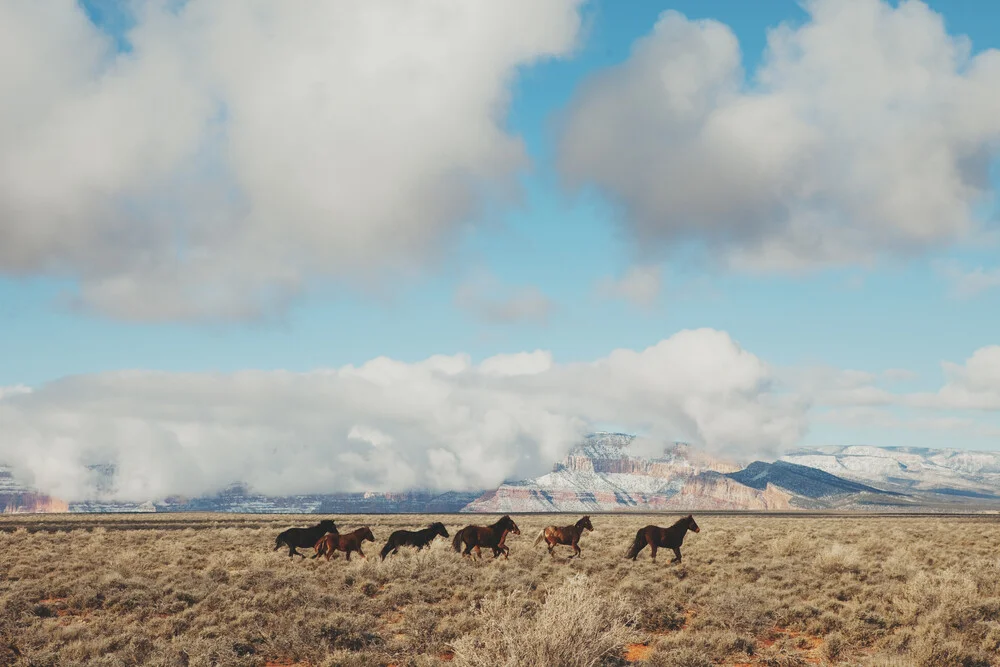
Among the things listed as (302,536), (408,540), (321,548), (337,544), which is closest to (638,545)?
(408,540)

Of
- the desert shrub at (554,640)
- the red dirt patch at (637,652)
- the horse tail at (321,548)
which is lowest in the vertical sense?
the red dirt patch at (637,652)

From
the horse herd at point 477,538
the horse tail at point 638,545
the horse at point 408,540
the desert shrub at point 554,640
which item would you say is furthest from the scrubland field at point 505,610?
the horse at point 408,540

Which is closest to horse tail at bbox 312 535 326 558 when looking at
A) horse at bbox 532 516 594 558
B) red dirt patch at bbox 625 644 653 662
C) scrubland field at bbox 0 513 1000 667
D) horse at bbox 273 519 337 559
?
scrubland field at bbox 0 513 1000 667

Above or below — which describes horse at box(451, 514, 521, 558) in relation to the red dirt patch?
above

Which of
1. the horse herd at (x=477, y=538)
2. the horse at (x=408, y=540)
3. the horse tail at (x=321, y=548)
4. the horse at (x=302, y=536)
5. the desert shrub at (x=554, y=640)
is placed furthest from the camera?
the horse at (x=302, y=536)

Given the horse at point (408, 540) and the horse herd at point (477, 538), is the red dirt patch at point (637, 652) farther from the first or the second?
the horse at point (408, 540)

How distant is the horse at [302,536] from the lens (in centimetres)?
2639

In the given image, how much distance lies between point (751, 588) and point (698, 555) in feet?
26.0

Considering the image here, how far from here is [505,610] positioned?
1432cm

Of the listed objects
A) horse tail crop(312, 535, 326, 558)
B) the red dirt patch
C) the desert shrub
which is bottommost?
the red dirt patch

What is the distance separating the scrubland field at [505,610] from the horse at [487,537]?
0.67 meters

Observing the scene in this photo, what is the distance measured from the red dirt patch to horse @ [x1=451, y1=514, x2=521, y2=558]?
10.9 m

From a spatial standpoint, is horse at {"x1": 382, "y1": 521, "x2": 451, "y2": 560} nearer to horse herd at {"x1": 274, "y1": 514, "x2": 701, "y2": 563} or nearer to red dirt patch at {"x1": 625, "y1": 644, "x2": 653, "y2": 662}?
horse herd at {"x1": 274, "y1": 514, "x2": 701, "y2": 563}

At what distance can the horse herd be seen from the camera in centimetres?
2409
